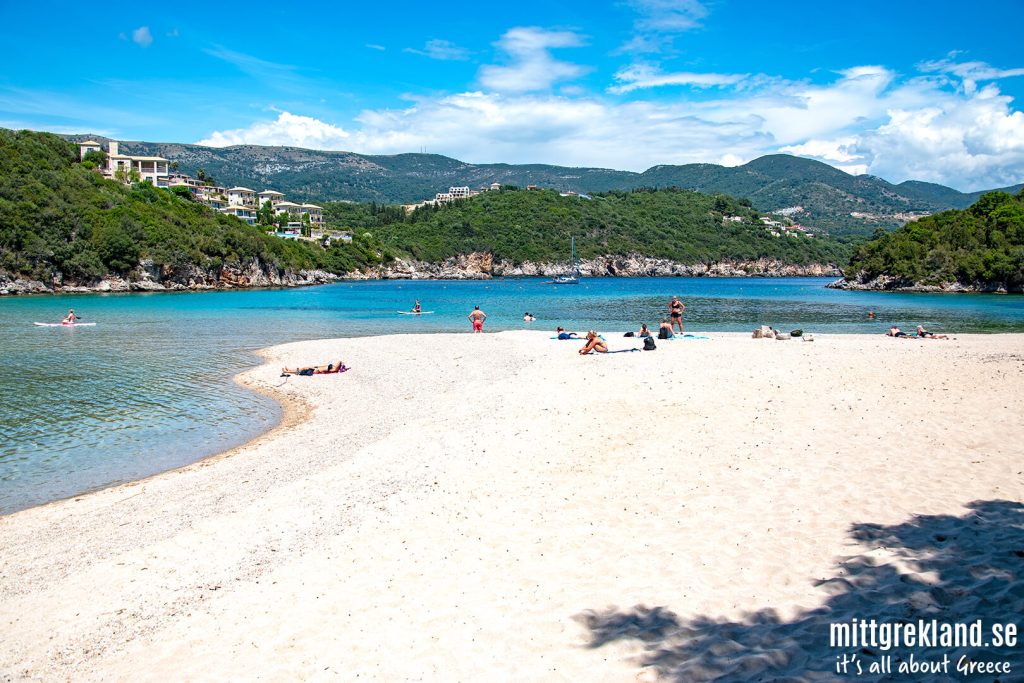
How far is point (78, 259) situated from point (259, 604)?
8765 cm

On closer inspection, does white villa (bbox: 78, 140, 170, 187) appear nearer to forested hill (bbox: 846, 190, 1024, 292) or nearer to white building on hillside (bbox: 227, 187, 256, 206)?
white building on hillside (bbox: 227, 187, 256, 206)

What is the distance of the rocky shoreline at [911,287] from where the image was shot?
86938 mm

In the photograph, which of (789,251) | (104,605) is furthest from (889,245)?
(104,605)

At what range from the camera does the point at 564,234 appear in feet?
577

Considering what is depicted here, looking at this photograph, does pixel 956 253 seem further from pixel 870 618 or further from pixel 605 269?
pixel 870 618

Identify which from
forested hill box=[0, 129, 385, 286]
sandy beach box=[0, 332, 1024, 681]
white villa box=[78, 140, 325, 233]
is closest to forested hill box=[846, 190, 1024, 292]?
sandy beach box=[0, 332, 1024, 681]

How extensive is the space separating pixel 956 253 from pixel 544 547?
10857 centimetres

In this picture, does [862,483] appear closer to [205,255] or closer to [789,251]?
[205,255]

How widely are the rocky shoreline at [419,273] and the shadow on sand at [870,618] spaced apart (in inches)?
3520

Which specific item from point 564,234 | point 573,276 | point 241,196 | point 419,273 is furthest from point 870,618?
point 564,234

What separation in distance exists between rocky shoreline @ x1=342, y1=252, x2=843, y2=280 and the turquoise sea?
9237cm

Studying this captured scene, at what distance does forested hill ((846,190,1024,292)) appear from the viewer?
285 feet

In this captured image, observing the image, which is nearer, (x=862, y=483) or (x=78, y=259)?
(x=862, y=483)

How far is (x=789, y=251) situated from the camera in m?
186
